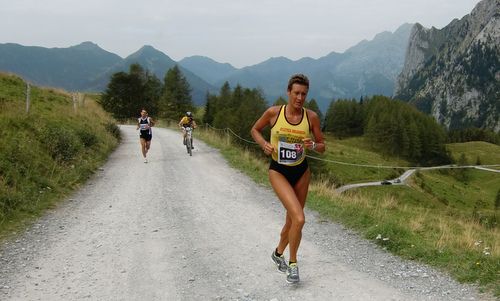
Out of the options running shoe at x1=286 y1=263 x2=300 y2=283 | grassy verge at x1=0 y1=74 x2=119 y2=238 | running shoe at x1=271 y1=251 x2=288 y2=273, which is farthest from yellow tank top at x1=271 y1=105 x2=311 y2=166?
grassy verge at x1=0 y1=74 x2=119 y2=238

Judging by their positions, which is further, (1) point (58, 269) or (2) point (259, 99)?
(2) point (259, 99)

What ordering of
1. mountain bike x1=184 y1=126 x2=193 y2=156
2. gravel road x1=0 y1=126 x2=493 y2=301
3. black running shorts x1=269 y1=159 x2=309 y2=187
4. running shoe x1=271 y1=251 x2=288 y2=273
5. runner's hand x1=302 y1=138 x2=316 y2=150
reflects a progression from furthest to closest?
mountain bike x1=184 y1=126 x2=193 y2=156 → running shoe x1=271 y1=251 x2=288 y2=273 → black running shorts x1=269 y1=159 x2=309 y2=187 → gravel road x1=0 y1=126 x2=493 y2=301 → runner's hand x1=302 y1=138 x2=316 y2=150

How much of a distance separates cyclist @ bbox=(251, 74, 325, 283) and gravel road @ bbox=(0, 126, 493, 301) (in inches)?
33.5

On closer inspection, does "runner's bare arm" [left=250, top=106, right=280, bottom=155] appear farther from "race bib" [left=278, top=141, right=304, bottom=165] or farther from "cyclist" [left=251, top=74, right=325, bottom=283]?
"race bib" [left=278, top=141, right=304, bottom=165]

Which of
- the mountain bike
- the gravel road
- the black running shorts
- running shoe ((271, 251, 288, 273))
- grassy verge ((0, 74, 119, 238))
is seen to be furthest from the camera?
the mountain bike

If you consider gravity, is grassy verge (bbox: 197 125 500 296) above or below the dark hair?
below

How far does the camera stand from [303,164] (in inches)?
241

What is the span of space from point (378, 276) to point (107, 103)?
78880 mm

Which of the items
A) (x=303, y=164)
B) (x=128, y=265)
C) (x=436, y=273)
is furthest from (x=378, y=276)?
(x=128, y=265)

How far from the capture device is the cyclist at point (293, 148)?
5820mm

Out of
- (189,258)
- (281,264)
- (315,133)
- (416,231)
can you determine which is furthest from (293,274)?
(416,231)

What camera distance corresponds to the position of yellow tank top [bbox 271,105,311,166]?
19.2 feet

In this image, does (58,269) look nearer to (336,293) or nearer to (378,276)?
(336,293)

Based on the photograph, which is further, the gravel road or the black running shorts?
the black running shorts
